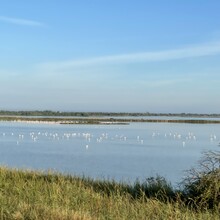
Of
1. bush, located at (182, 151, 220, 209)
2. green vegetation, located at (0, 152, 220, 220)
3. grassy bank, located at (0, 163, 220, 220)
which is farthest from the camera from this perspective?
bush, located at (182, 151, 220, 209)

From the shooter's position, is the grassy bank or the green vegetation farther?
the green vegetation

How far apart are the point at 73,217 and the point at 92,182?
627cm

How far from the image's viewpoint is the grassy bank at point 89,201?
740 centimetres

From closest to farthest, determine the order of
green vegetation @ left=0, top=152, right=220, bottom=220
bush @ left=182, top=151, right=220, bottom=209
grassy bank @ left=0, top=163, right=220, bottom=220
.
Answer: grassy bank @ left=0, top=163, right=220, bottom=220 < green vegetation @ left=0, top=152, right=220, bottom=220 < bush @ left=182, top=151, right=220, bottom=209

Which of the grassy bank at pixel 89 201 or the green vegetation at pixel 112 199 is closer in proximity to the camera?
the grassy bank at pixel 89 201

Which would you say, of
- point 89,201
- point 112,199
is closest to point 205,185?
point 112,199

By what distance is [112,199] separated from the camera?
9.73m

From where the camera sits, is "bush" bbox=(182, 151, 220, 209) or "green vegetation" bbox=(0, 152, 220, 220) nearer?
"green vegetation" bbox=(0, 152, 220, 220)

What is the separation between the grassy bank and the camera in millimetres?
7402

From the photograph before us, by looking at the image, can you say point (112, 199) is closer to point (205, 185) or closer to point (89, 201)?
point (89, 201)

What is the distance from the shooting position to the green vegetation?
7570 mm

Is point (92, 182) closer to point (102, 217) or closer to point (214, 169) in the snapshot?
point (214, 169)

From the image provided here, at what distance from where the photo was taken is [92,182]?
1291 cm

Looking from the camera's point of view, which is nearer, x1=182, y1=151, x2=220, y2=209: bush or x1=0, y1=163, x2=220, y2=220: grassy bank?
x1=0, y1=163, x2=220, y2=220: grassy bank
